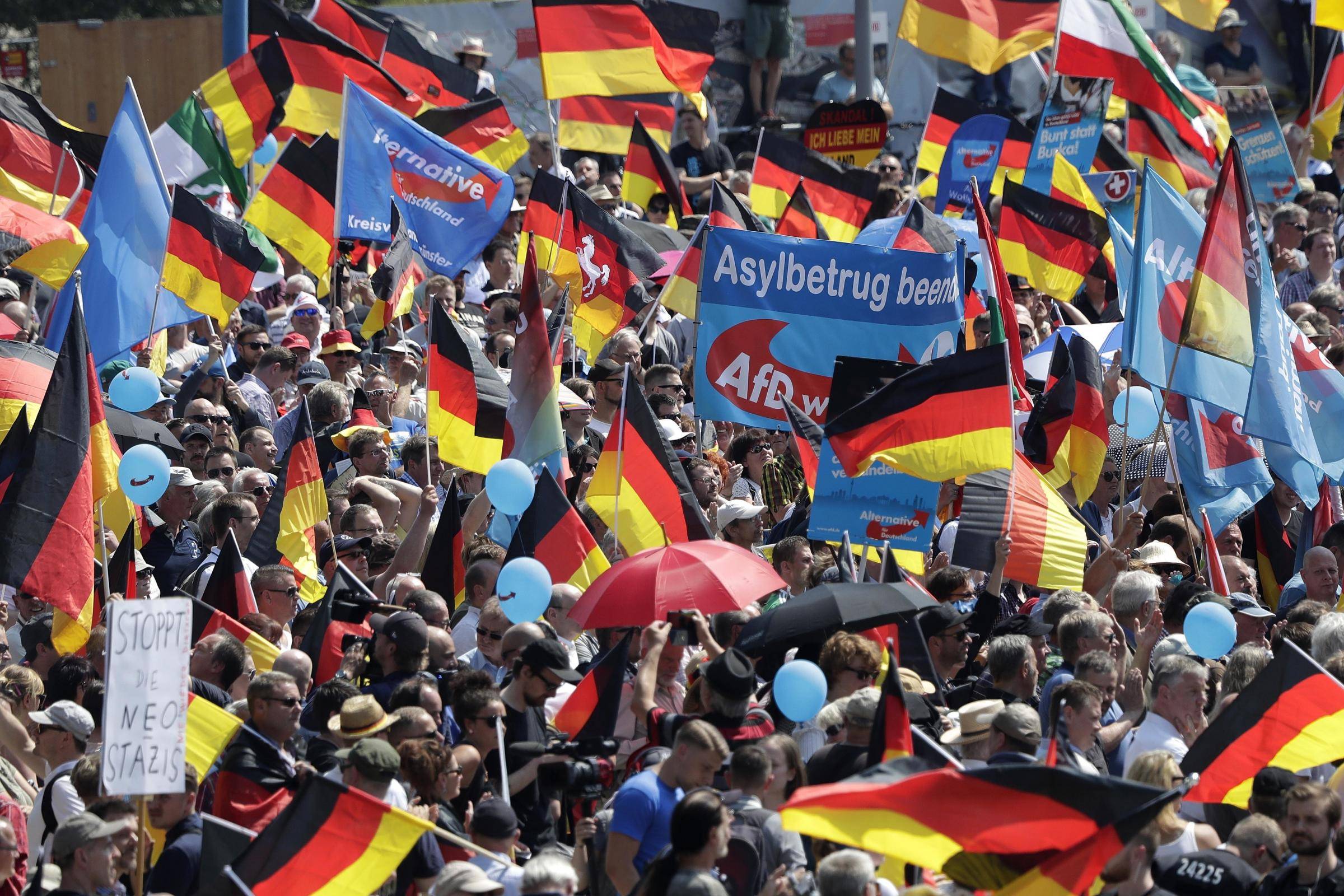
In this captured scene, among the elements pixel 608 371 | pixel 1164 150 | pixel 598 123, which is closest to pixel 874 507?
pixel 608 371

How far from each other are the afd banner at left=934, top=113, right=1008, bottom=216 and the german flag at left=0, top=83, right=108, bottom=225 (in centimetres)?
655

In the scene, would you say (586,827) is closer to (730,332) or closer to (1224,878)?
(1224,878)

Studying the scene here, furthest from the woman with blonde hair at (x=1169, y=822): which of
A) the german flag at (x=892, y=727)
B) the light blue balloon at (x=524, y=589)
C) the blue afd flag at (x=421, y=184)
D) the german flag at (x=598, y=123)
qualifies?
the german flag at (x=598, y=123)

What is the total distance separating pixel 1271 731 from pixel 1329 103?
37.8 feet

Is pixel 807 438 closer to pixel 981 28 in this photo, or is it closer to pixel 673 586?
pixel 673 586

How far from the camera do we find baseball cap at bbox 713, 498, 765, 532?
10.2 metres

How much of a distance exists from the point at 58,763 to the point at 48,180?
7.62m

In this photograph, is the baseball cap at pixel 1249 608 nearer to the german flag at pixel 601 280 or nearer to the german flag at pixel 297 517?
the german flag at pixel 297 517

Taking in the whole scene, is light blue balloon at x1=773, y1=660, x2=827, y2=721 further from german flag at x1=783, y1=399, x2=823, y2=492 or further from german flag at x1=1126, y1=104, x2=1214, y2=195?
german flag at x1=1126, y1=104, x2=1214, y2=195

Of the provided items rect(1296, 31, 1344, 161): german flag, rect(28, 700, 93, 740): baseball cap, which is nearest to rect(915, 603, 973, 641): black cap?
rect(28, 700, 93, 740): baseball cap

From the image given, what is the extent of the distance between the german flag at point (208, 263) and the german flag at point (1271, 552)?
20.9 ft

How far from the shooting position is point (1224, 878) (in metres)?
5.98

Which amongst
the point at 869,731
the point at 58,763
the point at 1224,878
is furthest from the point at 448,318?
the point at 1224,878

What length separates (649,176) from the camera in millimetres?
16141
